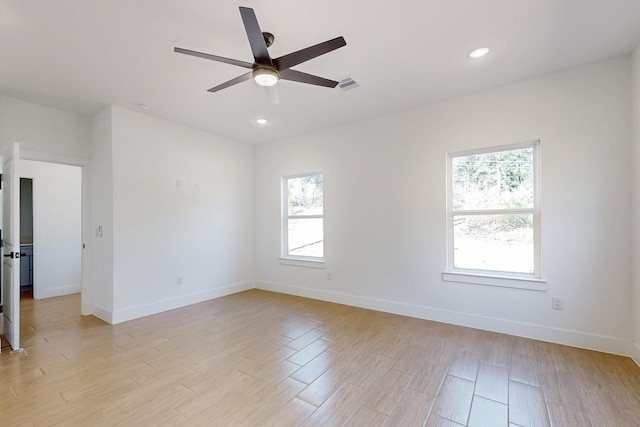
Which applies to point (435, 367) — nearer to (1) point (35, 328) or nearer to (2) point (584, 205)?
(2) point (584, 205)

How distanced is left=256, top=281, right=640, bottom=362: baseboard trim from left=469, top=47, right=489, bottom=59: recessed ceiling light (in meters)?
2.76

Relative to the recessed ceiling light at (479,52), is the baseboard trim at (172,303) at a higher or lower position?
lower

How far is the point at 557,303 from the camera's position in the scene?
2885 millimetres

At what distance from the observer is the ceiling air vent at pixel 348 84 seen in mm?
3023

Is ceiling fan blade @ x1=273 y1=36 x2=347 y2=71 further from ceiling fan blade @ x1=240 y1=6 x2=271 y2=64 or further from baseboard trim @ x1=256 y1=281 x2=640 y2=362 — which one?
baseboard trim @ x1=256 y1=281 x2=640 y2=362

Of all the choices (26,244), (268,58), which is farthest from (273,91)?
(26,244)

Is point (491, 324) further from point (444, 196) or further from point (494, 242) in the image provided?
point (444, 196)

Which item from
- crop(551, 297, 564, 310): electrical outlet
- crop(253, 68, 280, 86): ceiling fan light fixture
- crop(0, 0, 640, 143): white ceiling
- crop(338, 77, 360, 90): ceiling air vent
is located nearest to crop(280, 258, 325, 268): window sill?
crop(0, 0, 640, 143): white ceiling

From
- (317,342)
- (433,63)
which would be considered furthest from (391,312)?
(433,63)

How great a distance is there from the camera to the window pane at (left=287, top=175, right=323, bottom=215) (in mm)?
4840

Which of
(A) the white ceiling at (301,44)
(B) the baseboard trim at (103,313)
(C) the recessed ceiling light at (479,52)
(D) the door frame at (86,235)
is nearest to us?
(A) the white ceiling at (301,44)

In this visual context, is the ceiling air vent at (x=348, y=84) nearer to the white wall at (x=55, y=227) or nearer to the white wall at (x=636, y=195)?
the white wall at (x=636, y=195)

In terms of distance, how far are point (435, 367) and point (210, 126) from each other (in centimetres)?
432

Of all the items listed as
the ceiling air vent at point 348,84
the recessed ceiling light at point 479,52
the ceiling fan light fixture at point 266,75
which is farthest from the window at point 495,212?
the ceiling fan light fixture at point 266,75
